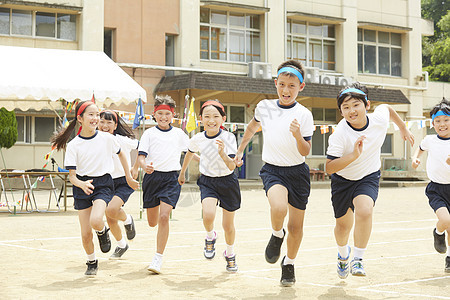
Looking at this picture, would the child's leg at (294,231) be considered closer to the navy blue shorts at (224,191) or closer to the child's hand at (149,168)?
the navy blue shorts at (224,191)

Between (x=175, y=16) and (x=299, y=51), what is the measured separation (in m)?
7.56

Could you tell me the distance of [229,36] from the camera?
31906 mm

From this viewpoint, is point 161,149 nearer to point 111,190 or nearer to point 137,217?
point 111,190

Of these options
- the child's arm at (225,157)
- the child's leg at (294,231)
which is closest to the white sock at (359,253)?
the child's leg at (294,231)

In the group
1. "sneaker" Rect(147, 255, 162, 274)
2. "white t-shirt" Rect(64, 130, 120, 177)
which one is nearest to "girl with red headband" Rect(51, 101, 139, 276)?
"white t-shirt" Rect(64, 130, 120, 177)

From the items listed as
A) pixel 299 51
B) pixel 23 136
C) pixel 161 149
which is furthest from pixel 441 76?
pixel 161 149

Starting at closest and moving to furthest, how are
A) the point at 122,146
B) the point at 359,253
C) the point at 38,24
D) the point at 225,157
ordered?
the point at 359,253 → the point at 225,157 → the point at 122,146 → the point at 38,24

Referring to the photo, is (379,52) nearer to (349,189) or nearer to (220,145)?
(220,145)

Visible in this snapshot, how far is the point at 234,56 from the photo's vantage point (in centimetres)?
3212

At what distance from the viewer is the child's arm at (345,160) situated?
243 inches

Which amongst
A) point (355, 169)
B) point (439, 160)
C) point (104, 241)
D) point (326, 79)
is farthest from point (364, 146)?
point (326, 79)

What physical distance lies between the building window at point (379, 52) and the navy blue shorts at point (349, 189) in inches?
1193

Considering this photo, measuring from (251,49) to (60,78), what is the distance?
1815 cm

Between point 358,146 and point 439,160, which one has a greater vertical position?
point 358,146
